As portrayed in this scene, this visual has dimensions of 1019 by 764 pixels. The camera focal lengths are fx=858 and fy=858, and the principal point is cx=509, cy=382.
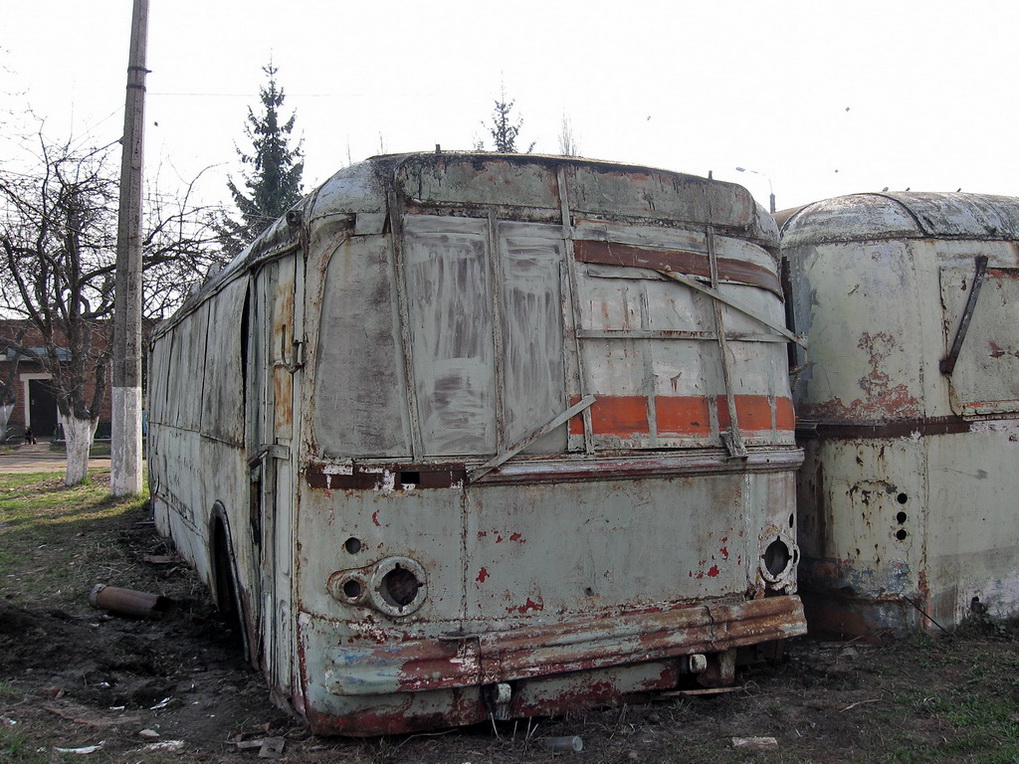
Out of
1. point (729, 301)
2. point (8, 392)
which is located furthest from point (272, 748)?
point (8, 392)

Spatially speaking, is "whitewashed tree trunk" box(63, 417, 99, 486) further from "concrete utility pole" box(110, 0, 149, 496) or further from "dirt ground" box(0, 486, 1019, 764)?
"dirt ground" box(0, 486, 1019, 764)

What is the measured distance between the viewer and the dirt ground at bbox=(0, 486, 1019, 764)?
373 cm

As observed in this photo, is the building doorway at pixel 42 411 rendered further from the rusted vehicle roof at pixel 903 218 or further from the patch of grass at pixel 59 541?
the rusted vehicle roof at pixel 903 218

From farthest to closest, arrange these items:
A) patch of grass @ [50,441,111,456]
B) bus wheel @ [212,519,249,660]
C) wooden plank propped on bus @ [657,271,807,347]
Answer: patch of grass @ [50,441,111,456], bus wheel @ [212,519,249,660], wooden plank propped on bus @ [657,271,807,347]

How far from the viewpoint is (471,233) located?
4.00 metres

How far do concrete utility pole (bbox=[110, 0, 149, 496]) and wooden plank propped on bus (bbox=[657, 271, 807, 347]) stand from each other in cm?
1081

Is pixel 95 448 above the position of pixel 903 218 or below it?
below

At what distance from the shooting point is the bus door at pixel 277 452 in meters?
3.92

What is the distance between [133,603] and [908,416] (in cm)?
569

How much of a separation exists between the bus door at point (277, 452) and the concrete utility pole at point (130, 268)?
9491 mm

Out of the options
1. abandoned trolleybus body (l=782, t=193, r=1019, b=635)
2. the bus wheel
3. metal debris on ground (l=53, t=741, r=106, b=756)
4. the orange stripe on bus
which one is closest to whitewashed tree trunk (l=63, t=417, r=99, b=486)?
the bus wheel

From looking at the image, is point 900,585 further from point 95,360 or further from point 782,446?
point 95,360

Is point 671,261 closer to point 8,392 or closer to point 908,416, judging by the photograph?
point 908,416

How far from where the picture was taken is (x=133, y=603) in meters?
6.55
